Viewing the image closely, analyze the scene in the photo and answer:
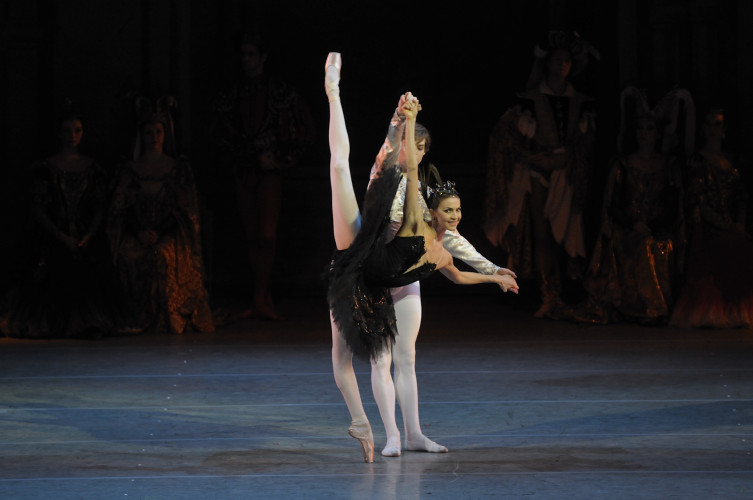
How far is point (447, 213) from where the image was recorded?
4.91 metres

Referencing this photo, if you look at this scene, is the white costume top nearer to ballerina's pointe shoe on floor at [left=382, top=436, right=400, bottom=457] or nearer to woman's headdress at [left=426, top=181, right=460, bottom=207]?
woman's headdress at [left=426, top=181, right=460, bottom=207]

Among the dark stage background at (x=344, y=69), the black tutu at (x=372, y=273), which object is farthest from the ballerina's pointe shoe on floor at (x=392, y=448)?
the dark stage background at (x=344, y=69)

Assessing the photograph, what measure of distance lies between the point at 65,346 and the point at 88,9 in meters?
2.66

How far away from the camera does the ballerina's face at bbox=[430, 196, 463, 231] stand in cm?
489

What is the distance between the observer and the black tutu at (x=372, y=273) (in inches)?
180

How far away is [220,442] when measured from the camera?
4953 mm

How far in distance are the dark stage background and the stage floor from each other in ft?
6.37

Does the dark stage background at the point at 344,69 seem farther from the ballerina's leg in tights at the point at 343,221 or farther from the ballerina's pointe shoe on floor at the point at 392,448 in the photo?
the ballerina's pointe shoe on floor at the point at 392,448

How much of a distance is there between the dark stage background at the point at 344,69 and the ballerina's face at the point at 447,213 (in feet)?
14.1

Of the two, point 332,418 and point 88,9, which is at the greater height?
point 88,9

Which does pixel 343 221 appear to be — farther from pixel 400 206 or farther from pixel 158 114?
pixel 158 114

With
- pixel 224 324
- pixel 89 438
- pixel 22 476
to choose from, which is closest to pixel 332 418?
pixel 89 438

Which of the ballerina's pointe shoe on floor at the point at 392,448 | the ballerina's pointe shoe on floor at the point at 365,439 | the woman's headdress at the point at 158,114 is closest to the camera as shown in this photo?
the ballerina's pointe shoe on floor at the point at 365,439

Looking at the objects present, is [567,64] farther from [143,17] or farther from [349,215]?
[349,215]
